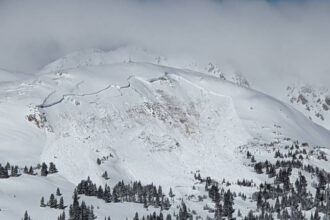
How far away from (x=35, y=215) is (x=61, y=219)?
665 centimetres

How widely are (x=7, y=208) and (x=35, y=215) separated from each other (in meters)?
7.09

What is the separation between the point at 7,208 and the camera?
198000 mm

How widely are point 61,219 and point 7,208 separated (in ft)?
44.8

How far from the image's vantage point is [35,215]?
198625 millimetres

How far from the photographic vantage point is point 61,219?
649ft
